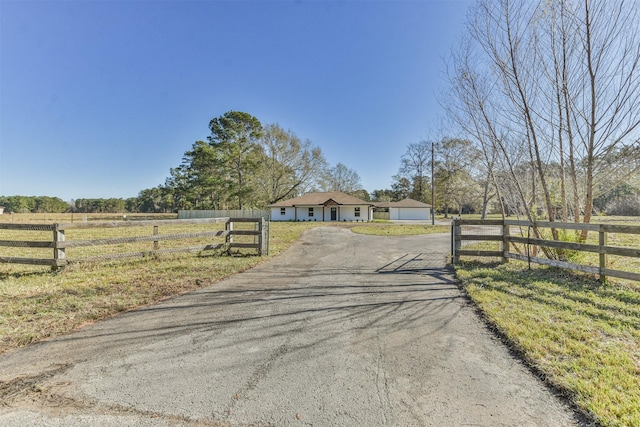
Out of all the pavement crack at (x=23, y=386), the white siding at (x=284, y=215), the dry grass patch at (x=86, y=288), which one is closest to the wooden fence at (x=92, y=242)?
the dry grass patch at (x=86, y=288)

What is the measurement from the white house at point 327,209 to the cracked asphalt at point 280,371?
31.8 meters

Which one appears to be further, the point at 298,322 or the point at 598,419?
the point at 298,322

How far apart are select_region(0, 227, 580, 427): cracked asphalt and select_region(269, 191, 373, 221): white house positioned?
31.8m

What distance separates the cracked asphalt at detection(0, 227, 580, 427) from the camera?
202cm

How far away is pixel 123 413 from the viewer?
6.66 feet

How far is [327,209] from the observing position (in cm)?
3653

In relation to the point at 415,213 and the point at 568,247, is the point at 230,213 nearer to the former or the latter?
the point at 415,213

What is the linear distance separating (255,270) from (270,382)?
179 inches

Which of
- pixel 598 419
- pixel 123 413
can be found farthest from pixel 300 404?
pixel 598 419

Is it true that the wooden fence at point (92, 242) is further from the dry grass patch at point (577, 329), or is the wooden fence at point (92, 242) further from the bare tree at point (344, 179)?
the bare tree at point (344, 179)

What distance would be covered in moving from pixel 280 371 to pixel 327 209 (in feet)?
112

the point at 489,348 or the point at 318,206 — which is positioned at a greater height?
the point at 318,206

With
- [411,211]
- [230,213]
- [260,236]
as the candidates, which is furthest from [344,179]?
[260,236]

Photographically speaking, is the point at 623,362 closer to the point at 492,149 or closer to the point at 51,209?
the point at 492,149
